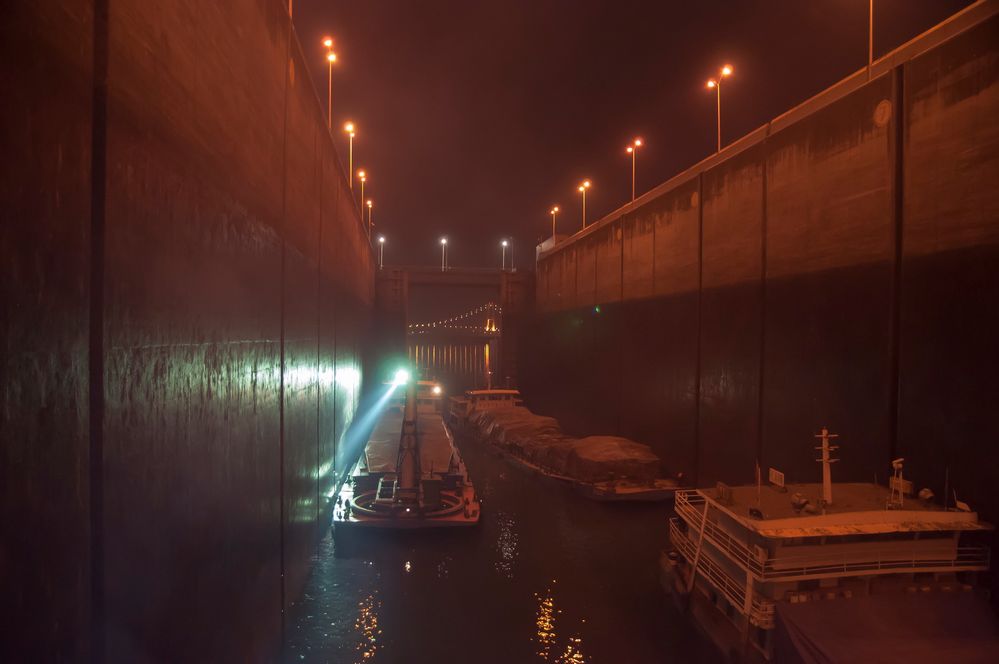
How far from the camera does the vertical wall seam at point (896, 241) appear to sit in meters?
10.2

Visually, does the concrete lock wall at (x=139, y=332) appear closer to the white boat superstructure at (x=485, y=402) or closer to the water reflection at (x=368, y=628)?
the water reflection at (x=368, y=628)

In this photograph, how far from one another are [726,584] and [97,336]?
28.5 feet

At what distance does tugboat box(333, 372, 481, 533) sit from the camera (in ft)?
46.1

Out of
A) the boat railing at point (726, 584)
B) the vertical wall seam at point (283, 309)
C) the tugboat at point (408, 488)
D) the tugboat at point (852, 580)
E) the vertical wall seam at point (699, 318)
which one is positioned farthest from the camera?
the vertical wall seam at point (699, 318)

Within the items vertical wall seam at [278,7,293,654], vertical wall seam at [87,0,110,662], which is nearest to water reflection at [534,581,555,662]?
vertical wall seam at [278,7,293,654]

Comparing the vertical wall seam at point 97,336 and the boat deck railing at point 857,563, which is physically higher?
the vertical wall seam at point 97,336

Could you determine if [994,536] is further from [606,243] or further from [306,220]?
[606,243]

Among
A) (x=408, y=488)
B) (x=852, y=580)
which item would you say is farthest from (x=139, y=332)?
(x=408, y=488)

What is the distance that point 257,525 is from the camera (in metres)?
7.10

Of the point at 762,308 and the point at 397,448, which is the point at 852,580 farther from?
the point at 397,448

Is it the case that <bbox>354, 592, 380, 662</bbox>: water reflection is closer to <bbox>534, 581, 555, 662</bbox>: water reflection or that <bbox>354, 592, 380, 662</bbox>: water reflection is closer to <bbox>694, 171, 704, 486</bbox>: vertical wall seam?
<bbox>534, 581, 555, 662</bbox>: water reflection

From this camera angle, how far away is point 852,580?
7551 millimetres

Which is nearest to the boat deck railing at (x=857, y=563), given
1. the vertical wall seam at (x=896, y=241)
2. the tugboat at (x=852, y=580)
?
the tugboat at (x=852, y=580)

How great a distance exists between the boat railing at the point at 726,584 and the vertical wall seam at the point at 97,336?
23.9 ft
